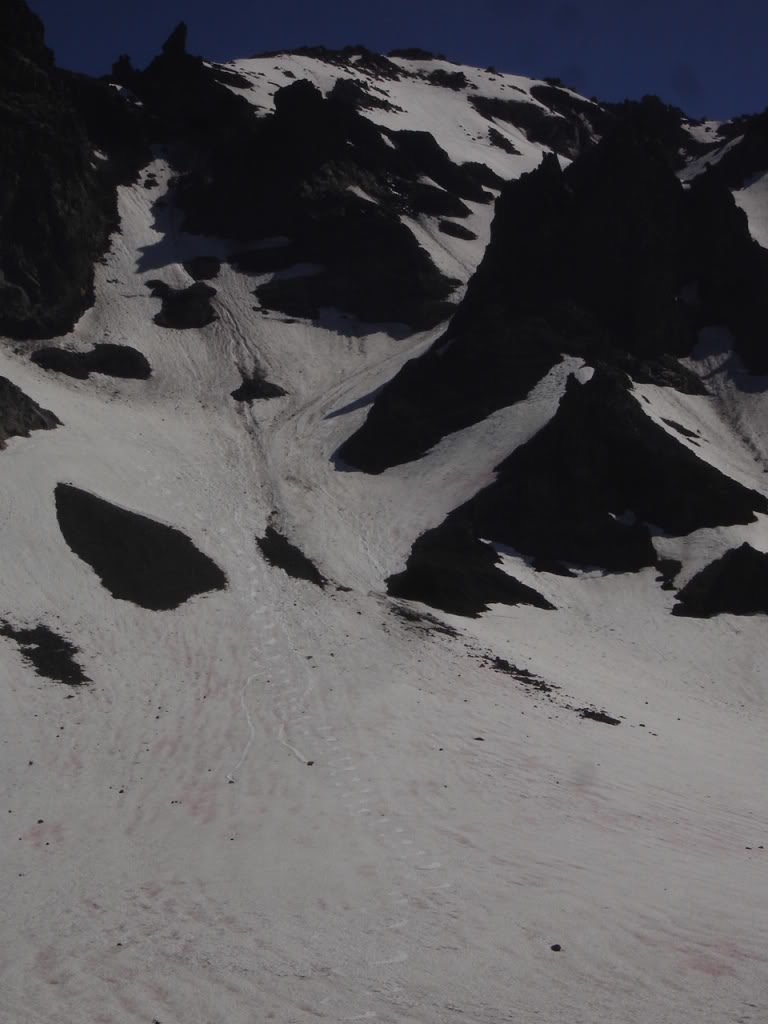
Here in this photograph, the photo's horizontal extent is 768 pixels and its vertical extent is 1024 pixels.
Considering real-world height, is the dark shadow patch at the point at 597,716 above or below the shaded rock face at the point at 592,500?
below

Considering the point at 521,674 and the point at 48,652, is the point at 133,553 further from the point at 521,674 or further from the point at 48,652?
the point at 521,674

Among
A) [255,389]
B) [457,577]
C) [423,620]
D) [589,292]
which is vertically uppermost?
[589,292]

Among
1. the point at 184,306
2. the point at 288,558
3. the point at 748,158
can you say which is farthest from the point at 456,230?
the point at 288,558

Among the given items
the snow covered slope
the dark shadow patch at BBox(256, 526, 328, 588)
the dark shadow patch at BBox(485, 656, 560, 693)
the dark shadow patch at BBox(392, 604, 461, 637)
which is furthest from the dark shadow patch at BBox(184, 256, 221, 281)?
the dark shadow patch at BBox(485, 656, 560, 693)

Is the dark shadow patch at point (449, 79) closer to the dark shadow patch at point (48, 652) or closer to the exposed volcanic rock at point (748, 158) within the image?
the exposed volcanic rock at point (748, 158)

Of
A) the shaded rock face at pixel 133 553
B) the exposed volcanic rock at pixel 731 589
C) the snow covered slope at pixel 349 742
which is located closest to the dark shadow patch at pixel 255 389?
the snow covered slope at pixel 349 742

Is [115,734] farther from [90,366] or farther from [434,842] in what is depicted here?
[90,366]
